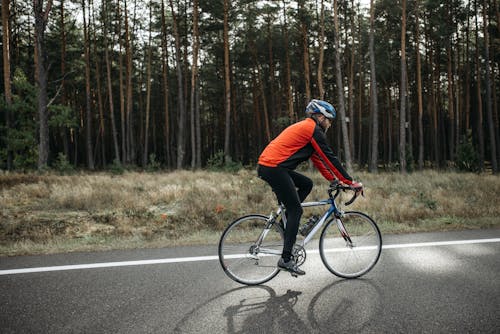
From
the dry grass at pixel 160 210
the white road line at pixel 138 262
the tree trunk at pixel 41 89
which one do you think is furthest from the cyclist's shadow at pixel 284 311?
the tree trunk at pixel 41 89

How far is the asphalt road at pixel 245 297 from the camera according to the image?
310 cm

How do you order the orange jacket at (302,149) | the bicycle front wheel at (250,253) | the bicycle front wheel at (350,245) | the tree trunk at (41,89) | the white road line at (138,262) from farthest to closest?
the tree trunk at (41,89) → the white road line at (138,262) → the bicycle front wheel at (350,245) → the bicycle front wheel at (250,253) → the orange jacket at (302,149)

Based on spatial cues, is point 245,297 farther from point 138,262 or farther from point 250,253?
point 138,262

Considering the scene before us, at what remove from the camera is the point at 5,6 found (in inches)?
666

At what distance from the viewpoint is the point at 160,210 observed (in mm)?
9461

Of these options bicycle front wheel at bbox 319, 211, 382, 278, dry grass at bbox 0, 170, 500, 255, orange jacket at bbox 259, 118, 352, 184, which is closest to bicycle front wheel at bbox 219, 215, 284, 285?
bicycle front wheel at bbox 319, 211, 382, 278

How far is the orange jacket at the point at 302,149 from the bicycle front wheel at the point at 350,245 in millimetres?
725

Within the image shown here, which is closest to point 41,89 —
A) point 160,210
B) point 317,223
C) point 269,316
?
point 160,210

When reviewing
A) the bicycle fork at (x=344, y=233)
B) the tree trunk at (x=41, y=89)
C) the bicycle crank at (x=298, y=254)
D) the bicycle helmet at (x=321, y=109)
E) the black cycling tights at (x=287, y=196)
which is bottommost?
the bicycle crank at (x=298, y=254)

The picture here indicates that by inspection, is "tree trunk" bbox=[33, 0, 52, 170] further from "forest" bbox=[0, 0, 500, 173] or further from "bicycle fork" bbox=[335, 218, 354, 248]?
"bicycle fork" bbox=[335, 218, 354, 248]

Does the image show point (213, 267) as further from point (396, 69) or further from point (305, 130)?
point (396, 69)

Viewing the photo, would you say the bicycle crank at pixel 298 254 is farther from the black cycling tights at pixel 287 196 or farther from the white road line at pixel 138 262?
the white road line at pixel 138 262

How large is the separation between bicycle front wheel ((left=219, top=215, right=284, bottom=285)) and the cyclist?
0.69 feet

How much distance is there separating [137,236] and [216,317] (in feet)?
14.8
